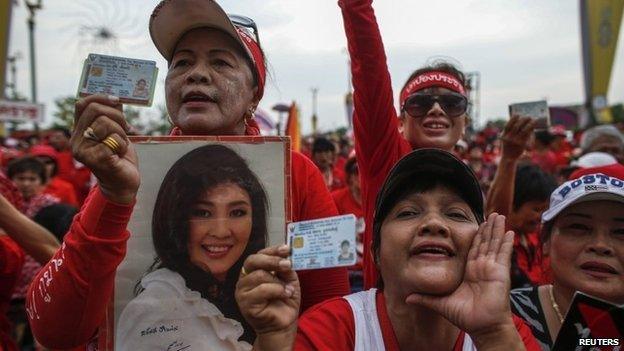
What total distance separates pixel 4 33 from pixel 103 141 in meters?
10.7

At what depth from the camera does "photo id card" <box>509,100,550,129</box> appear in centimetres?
245

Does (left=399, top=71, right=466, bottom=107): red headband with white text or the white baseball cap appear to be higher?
(left=399, top=71, right=466, bottom=107): red headband with white text

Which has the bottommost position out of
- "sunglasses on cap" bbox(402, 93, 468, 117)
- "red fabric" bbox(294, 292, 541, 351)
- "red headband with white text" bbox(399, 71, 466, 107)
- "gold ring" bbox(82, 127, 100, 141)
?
"red fabric" bbox(294, 292, 541, 351)

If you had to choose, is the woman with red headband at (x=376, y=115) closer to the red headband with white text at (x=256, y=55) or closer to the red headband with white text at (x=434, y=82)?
the red headband with white text at (x=434, y=82)

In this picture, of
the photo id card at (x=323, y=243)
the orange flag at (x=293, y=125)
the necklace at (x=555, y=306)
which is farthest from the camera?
the orange flag at (x=293, y=125)

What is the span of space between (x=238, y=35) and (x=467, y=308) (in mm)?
998

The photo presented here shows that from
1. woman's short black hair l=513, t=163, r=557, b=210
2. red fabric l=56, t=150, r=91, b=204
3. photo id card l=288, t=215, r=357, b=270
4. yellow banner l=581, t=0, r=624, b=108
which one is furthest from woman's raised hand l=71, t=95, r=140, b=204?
yellow banner l=581, t=0, r=624, b=108

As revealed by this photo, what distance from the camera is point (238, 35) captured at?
5.40 ft

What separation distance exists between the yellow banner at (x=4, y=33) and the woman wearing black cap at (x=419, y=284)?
10.3 m

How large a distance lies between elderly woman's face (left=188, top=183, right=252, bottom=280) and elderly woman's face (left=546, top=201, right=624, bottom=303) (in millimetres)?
1181

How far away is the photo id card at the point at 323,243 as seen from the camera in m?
1.09

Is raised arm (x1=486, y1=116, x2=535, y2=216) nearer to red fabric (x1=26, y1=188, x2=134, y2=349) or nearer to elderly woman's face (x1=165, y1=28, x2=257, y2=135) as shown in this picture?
elderly woman's face (x1=165, y1=28, x2=257, y2=135)

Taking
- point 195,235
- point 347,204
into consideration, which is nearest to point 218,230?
point 195,235

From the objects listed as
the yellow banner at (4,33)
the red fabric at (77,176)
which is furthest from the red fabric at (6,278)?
the yellow banner at (4,33)
